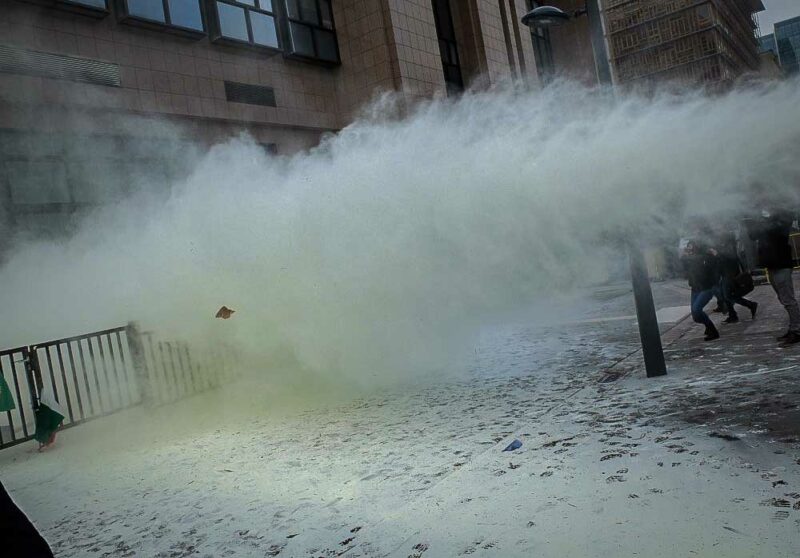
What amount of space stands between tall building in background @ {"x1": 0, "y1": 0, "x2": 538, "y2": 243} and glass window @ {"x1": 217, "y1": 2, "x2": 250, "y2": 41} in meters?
0.02

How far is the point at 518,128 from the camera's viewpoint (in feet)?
23.7

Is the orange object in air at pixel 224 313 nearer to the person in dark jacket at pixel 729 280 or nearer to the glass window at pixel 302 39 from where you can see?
the person in dark jacket at pixel 729 280

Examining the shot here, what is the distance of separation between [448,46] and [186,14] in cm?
855

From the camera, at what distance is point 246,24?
508 inches

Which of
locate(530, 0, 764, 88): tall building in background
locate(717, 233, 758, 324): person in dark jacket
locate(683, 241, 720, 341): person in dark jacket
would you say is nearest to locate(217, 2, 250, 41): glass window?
locate(683, 241, 720, 341): person in dark jacket

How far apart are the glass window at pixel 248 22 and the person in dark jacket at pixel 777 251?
33.8 ft

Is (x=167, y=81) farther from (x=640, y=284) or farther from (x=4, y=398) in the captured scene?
(x=640, y=284)

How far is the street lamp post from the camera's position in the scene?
6160mm

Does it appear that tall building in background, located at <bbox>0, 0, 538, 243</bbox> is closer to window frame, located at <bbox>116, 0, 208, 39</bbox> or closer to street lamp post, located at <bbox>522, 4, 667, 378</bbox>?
window frame, located at <bbox>116, 0, 208, 39</bbox>

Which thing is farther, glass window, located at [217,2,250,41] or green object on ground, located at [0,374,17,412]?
glass window, located at [217,2,250,41]

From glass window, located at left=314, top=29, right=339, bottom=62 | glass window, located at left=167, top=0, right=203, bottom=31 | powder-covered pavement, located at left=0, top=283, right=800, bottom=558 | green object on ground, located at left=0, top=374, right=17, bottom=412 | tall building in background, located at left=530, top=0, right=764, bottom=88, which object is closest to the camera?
powder-covered pavement, located at left=0, top=283, right=800, bottom=558

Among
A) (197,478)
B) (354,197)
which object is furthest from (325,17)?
(197,478)

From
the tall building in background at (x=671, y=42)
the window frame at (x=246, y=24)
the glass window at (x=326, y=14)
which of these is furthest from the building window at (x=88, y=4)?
the tall building in background at (x=671, y=42)

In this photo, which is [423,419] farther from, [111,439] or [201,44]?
[201,44]
